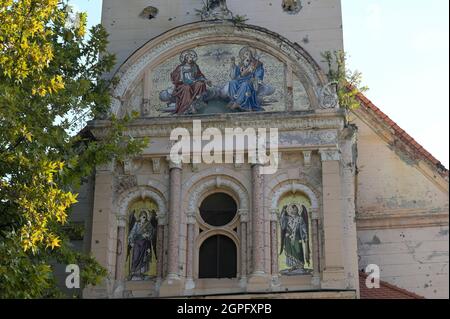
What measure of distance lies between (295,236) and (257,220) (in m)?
0.90

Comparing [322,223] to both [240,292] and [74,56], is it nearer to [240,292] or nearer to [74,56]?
[240,292]

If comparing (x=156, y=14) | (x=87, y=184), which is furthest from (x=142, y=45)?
(x=87, y=184)

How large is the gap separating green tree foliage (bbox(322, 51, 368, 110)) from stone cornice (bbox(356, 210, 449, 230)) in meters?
3.24

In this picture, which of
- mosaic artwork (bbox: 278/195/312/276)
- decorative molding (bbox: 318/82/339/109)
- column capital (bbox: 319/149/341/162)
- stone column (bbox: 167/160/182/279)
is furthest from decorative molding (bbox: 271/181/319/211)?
stone column (bbox: 167/160/182/279)

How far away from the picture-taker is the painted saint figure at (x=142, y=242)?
17.9 meters

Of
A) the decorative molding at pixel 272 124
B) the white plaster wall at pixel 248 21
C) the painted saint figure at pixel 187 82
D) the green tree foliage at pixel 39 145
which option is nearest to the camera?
the green tree foliage at pixel 39 145

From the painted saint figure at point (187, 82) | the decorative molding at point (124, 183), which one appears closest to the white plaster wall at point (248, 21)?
the painted saint figure at point (187, 82)

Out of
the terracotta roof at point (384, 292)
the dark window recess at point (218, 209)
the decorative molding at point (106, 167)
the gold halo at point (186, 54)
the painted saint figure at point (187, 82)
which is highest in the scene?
the gold halo at point (186, 54)

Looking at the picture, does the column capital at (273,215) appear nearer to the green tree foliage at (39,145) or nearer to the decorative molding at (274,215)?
the decorative molding at (274,215)

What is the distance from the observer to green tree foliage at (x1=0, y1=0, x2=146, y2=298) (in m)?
13.8

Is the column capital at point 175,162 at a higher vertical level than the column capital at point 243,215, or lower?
higher

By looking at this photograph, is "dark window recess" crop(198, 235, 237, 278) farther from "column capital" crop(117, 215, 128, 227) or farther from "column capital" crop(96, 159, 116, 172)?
"column capital" crop(96, 159, 116, 172)

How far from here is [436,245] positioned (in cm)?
2025

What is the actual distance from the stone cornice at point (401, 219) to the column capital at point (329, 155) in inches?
129
